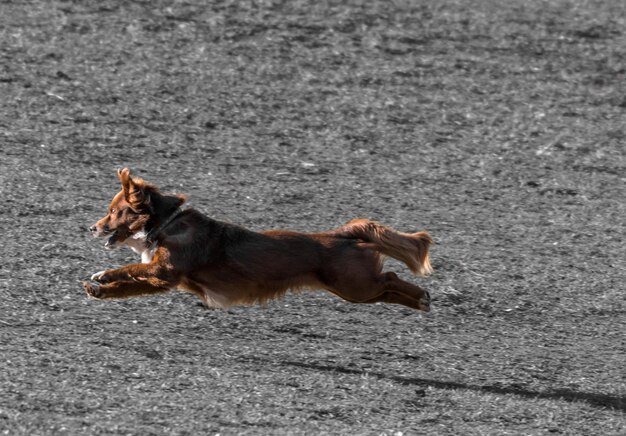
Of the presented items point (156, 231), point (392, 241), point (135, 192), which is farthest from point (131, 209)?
point (392, 241)

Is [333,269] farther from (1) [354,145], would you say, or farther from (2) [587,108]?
(2) [587,108]

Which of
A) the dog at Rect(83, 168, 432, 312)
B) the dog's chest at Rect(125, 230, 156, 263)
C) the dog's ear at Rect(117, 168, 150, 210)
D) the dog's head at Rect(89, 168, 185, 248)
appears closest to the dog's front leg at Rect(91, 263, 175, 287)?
the dog at Rect(83, 168, 432, 312)

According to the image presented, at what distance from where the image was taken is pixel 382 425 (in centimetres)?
620

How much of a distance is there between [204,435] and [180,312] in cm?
180

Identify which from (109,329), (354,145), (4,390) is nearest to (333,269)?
(109,329)

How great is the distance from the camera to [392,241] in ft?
23.1

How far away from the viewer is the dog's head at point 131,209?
269 inches

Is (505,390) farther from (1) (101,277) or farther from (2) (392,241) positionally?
(1) (101,277)

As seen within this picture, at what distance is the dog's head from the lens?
683cm

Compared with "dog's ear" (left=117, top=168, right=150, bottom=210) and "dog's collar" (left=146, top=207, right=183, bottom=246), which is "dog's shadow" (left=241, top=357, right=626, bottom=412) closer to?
"dog's collar" (left=146, top=207, right=183, bottom=246)

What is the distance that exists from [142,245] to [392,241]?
1468 mm

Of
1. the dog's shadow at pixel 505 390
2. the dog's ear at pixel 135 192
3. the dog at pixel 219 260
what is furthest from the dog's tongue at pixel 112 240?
the dog's shadow at pixel 505 390

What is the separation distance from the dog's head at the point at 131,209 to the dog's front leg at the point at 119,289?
0.33 meters

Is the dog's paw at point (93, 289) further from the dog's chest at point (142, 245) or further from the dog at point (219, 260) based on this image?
the dog's chest at point (142, 245)
